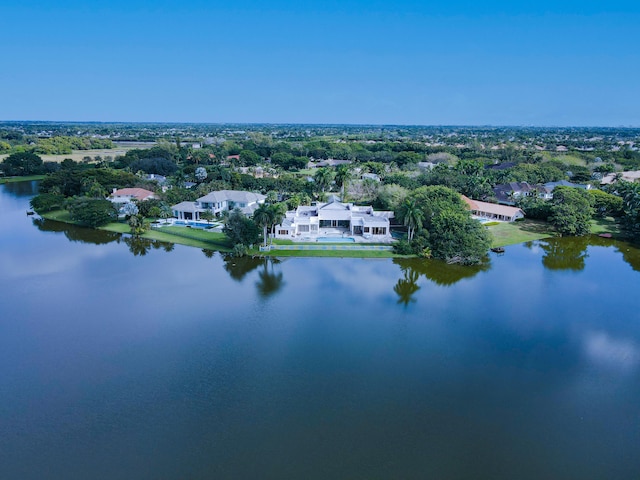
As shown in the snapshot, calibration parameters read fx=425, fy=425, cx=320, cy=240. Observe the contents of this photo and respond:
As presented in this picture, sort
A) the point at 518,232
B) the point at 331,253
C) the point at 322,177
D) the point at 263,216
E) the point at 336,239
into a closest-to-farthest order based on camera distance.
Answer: the point at 263,216 < the point at 331,253 < the point at 336,239 < the point at 518,232 < the point at 322,177

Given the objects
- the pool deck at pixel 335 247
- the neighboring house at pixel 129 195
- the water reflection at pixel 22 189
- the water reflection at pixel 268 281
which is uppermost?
the neighboring house at pixel 129 195

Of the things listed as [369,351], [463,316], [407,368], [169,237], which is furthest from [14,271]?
[463,316]

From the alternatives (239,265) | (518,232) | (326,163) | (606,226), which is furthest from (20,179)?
(606,226)

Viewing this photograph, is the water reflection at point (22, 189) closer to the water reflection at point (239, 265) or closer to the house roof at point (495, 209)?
the water reflection at point (239, 265)

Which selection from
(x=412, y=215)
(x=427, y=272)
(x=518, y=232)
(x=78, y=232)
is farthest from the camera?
(x=518, y=232)

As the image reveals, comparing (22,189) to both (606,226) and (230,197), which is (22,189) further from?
(606,226)

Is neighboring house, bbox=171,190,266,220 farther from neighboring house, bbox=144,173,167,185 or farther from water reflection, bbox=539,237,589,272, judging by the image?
water reflection, bbox=539,237,589,272

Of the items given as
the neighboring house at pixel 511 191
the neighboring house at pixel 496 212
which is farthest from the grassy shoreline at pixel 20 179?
the neighboring house at pixel 511 191
